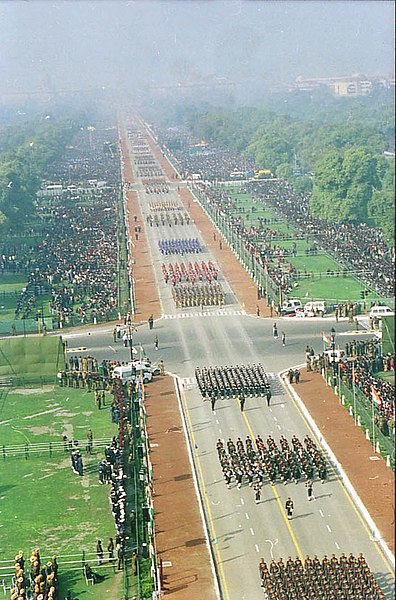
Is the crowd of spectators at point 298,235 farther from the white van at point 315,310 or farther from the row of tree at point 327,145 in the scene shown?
the white van at point 315,310

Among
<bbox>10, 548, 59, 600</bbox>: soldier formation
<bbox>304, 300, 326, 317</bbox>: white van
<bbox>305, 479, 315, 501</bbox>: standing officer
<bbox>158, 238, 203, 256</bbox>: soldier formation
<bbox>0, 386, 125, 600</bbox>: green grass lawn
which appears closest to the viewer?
<bbox>10, 548, 59, 600</bbox>: soldier formation

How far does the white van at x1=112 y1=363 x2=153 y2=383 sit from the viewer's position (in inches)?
1662

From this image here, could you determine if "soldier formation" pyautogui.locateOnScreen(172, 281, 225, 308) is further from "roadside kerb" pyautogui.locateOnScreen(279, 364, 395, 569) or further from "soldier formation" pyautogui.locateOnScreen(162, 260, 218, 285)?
"roadside kerb" pyautogui.locateOnScreen(279, 364, 395, 569)

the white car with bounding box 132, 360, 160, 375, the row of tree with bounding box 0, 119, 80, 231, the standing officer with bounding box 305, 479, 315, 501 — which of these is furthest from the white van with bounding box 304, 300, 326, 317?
the row of tree with bounding box 0, 119, 80, 231

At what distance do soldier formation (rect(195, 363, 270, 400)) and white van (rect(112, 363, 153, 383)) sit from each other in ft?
7.00

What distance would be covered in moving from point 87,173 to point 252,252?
63801mm

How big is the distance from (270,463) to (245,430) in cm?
448

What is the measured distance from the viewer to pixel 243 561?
86.1ft

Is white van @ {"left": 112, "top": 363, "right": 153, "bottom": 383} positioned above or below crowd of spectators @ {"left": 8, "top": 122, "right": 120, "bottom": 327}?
below

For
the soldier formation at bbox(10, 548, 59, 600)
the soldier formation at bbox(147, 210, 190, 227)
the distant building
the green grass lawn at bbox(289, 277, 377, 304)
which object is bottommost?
the soldier formation at bbox(10, 548, 59, 600)

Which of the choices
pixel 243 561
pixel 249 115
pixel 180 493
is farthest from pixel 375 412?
pixel 249 115

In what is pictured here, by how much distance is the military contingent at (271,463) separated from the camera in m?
31.1

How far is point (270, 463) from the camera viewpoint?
1238 inches

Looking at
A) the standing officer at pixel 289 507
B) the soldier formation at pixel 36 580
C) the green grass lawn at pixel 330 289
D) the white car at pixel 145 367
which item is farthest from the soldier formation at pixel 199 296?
the soldier formation at pixel 36 580
